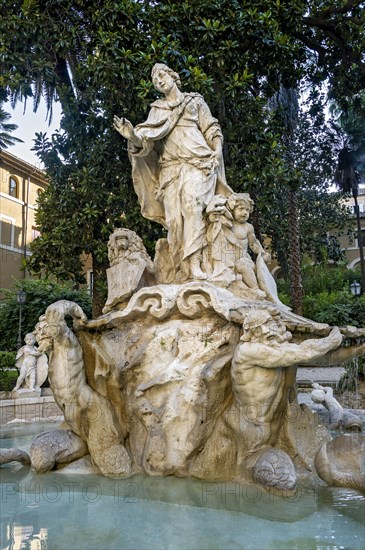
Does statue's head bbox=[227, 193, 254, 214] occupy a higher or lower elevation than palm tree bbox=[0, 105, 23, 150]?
lower

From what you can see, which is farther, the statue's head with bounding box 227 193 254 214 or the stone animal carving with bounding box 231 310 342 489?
the statue's head with bounding box 227 193 254 214

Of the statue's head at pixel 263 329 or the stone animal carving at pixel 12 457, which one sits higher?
the statue's head at pixel 263 329

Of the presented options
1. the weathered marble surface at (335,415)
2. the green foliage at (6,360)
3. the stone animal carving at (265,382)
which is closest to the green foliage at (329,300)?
the green foliage at (6,360)

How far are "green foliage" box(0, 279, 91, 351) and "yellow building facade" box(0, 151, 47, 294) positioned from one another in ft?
26.2

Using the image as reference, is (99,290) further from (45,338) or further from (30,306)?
(30,306)

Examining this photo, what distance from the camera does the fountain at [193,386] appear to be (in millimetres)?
4156

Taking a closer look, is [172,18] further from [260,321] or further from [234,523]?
[234,523]

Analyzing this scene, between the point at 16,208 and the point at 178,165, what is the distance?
29221 millimetres

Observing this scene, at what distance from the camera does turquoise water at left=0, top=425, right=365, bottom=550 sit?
304 cm

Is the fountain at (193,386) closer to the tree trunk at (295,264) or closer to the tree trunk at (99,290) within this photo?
the tree trunk at (99,290)

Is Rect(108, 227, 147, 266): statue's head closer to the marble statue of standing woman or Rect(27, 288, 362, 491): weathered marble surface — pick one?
the marble statue of standing woman

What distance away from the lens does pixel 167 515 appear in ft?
11.4

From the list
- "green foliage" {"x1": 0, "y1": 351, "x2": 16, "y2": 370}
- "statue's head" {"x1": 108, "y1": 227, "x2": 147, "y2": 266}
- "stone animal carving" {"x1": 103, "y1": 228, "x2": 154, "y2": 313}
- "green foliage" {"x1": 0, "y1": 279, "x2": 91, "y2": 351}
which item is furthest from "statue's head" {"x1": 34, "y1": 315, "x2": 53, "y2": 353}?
"green foliage" {"x1": 0, "y1": 279, "x2": 91, "y2": 351}

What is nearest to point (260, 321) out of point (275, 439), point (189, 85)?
point (275, 439)
